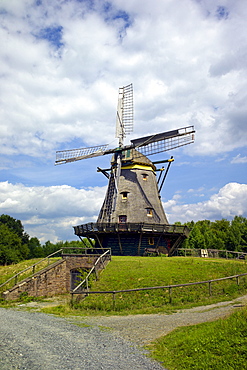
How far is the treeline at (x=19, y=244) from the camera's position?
158 ft

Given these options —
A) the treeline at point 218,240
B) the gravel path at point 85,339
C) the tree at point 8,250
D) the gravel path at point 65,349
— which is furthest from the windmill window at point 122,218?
the treeline at point 218,240

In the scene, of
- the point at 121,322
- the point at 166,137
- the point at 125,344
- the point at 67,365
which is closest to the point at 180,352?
the point at 125,344

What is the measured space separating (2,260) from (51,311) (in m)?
30.9

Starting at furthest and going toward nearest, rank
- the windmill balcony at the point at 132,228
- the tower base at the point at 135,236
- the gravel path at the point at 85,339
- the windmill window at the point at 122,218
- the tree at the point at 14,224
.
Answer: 1. the tree at the point at 14,224
2. the windmill window at the point at 122,218
3. the tower base at the point at 135,236
4. the windmill balcony at the point at 132,228
5. the gravel path at the point at 85,339

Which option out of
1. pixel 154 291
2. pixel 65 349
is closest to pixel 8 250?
pixel 154 291

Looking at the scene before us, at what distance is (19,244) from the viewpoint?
57.3m

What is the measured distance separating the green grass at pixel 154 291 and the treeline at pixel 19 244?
94.5 ft

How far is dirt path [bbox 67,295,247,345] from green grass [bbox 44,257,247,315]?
0.96 metres

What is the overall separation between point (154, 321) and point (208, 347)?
181 inches

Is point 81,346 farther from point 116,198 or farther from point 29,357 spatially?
point 116,198

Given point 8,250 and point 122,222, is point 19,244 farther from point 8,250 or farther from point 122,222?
point 122,222

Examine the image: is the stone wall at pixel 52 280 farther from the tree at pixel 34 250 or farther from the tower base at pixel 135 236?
the tree at pixel 34 250

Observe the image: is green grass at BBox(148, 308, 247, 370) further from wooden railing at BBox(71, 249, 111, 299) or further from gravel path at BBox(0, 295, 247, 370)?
wooden railing at BBox(71, 249, 111, 299)

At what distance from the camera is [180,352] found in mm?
7242
